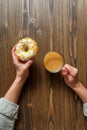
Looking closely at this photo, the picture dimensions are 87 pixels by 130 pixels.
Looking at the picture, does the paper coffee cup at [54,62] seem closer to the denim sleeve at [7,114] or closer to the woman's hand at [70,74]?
the woman's hand at [70,74]

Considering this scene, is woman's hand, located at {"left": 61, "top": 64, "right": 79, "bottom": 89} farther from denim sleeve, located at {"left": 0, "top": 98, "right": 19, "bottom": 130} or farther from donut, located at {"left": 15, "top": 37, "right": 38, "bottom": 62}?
denim sleeve, located at {"left": 0, "top": 98, "right": 19, "bottom": 130}

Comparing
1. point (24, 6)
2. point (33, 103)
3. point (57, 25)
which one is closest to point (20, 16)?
point (24, 6)

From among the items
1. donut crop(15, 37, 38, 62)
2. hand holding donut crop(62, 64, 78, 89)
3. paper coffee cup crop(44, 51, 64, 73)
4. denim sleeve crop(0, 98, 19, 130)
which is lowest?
denim sleeve crop(0, 98, 19, 130)

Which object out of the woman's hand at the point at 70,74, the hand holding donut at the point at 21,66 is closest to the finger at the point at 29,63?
the hand holding donut at the point at 21,66

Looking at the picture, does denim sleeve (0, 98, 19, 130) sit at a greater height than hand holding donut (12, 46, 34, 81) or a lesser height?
lesser

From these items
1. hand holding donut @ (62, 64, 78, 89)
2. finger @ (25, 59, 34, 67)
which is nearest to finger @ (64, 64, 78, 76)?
hand holding donut @ (62, 64, 78, 89)

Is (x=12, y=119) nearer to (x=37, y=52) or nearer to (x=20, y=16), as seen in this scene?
(x=37, y=52)
